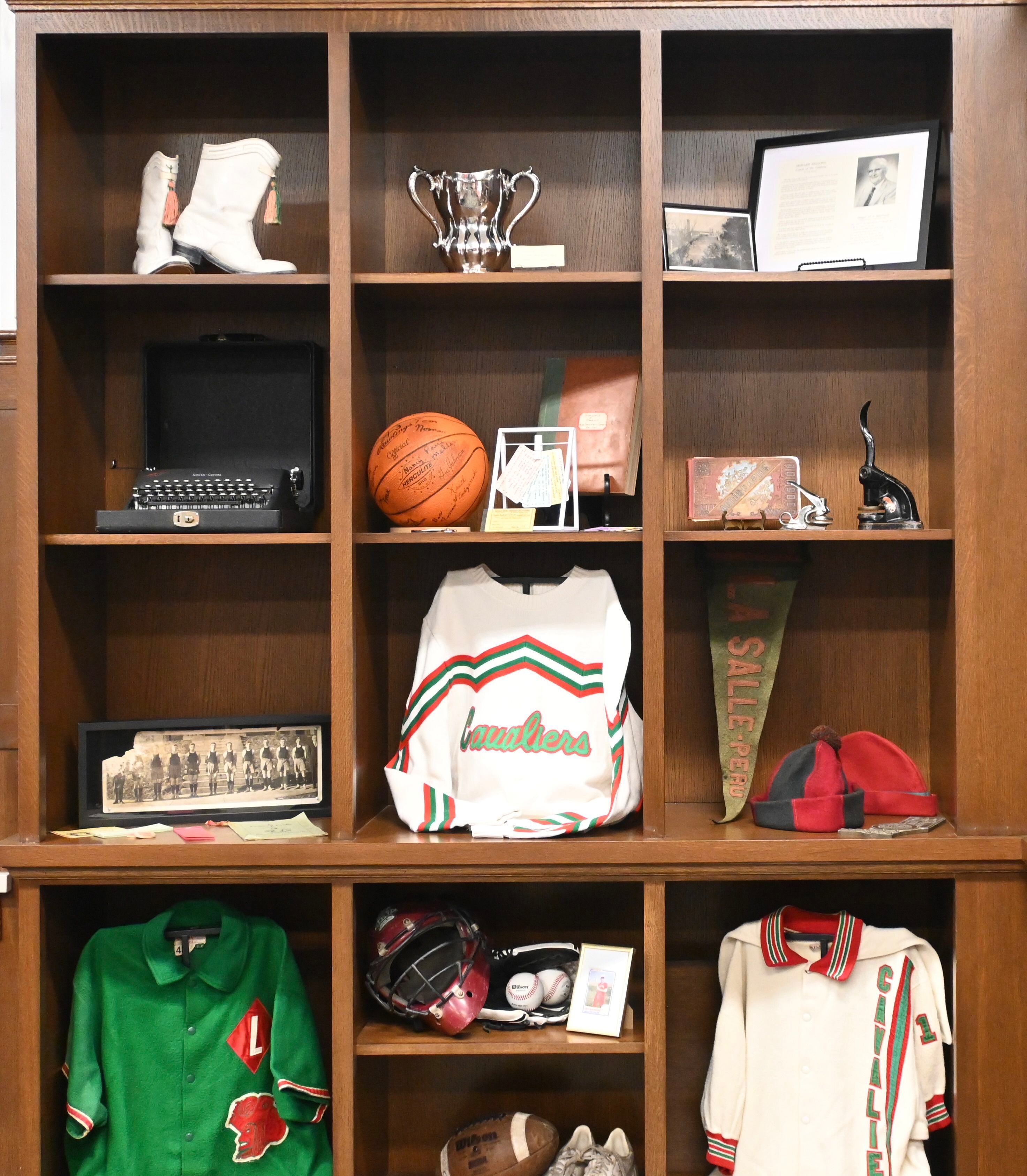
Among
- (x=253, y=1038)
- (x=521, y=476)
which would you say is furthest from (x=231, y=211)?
(x=253, y=1038)

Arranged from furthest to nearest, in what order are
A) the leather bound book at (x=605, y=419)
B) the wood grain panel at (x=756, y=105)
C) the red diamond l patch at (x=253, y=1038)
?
the wood grain panel at (x=756, y=105), the leather bound book at (x=605, y=419), the red diamond l patch at (x=253, y=1038)

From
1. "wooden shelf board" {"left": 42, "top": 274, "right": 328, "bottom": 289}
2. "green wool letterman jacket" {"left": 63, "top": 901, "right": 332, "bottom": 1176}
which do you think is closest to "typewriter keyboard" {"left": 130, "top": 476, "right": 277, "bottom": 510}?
"wooden shelf board" {"left": 42, "top": 274, "right": 328, "bottom": 289}

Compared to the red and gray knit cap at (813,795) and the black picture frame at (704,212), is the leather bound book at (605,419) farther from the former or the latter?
the red and gray knit cap at (813,795)

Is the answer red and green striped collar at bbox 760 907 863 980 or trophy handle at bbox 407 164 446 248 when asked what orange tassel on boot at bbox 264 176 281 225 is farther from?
red and green striped collar at bbox 760 907 863 980

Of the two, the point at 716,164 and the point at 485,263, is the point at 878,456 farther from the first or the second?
the point at 485,263

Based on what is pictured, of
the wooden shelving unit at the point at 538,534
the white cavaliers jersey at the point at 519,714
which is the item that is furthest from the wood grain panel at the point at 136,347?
the white cavaliers jersey at the point at 519,714

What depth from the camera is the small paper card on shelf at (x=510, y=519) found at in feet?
6.79

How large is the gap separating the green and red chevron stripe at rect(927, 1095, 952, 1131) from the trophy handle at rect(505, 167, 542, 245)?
1907 millimetres

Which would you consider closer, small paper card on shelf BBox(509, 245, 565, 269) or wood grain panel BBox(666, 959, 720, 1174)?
small paper card on shelf BBox(509, 245, 565, 269)

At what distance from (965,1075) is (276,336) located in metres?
2.09

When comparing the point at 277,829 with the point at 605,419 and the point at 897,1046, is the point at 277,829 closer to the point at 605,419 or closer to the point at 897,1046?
the point at 605,419

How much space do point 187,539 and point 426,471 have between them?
1.60 ft

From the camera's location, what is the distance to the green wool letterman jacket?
2018 millimetres

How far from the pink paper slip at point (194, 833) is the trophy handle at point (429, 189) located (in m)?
1.28
